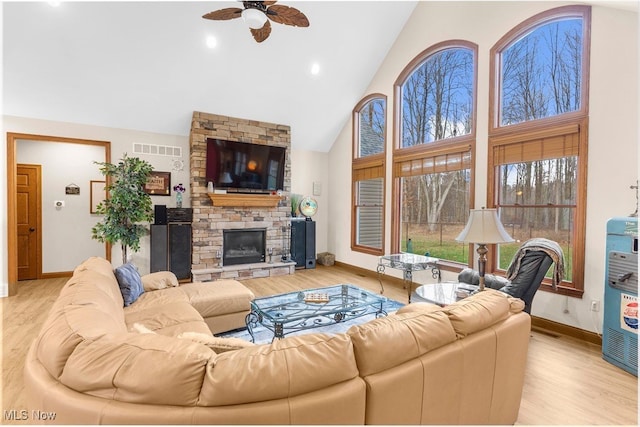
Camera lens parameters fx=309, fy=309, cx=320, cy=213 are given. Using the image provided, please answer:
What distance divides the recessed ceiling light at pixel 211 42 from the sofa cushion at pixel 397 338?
4.49m

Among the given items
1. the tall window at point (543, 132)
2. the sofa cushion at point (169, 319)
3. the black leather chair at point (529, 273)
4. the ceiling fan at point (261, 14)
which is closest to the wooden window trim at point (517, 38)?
the tall window at point (543, 132)

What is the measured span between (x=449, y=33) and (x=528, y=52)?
1201mm

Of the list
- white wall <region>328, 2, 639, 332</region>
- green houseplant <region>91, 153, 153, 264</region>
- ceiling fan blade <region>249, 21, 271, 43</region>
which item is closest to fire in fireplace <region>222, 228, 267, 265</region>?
green houseplant <region>91, 153, 153, 264</region>

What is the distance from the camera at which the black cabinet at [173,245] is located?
508 cm

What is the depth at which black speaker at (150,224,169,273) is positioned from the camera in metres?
5.05

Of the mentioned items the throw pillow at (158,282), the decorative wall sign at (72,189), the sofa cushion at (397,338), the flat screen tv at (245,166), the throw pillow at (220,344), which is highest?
the flat screen tv at (245,166)

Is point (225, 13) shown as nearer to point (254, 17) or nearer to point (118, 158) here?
point (254, 17)

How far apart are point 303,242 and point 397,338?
5185 mm

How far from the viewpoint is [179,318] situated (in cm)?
247

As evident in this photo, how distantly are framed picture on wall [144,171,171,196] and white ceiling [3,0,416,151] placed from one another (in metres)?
0.80

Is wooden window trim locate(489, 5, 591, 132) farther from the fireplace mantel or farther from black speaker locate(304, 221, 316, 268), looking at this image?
the fireplace mantel

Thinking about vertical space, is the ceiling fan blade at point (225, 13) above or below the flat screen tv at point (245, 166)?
above

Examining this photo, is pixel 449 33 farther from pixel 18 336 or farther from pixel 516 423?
pixel 18 336

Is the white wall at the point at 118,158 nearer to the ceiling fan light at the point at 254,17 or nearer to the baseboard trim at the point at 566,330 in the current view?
the ceiling fan light at the point at 254,17
